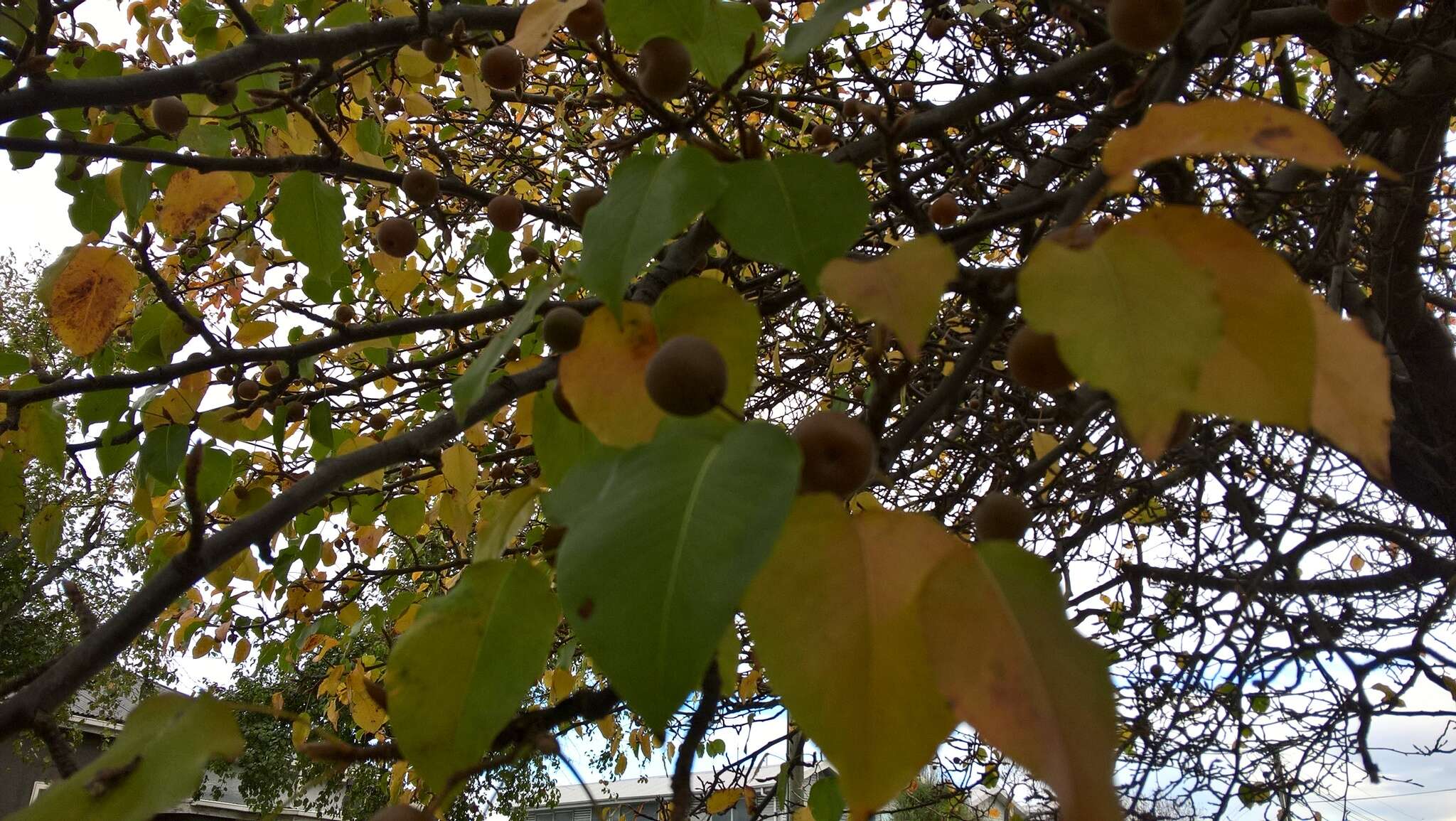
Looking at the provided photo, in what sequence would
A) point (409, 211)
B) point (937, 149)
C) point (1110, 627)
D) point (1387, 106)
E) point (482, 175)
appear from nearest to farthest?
1. point (1387, 106)
2. point (937, 149)
3. point (409, 211)
4. point (1110, 627)
5. point (482, 175)

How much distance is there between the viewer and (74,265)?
4.85ft

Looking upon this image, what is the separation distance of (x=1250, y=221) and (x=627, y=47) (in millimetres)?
1507

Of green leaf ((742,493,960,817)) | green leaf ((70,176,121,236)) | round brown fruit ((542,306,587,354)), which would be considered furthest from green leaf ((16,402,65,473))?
green leaf ((742,493,960,817))

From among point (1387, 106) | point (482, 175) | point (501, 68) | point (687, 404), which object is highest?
point (482, 175)

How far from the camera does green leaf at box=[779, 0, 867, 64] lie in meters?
0.74

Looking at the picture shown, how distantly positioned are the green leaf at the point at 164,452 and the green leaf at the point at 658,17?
4.28ft

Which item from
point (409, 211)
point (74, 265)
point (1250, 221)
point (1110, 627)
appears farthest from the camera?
point (1110, 627)

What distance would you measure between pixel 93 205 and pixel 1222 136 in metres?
2.01

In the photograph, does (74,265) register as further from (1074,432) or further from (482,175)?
(482,175)

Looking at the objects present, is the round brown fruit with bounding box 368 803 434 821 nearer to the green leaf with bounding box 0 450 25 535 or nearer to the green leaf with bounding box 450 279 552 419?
the green leaf with bounding box 450 279 552 419

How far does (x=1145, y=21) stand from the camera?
0.80 metres

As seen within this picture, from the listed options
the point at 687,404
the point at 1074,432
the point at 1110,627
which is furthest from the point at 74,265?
the point at 1110,627

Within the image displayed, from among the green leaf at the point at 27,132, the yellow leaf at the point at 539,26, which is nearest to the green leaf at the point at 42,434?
the green leaf at the point at 27,132

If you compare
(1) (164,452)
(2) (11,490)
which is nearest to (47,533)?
(2) (11,490)
